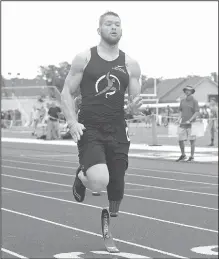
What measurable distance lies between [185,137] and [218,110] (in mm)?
13481

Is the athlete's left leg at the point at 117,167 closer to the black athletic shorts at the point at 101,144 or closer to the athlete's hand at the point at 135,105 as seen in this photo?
the black athletic shorts at the point at 101,144

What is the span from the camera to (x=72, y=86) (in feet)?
12.8

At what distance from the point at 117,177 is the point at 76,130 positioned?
15.5 inches

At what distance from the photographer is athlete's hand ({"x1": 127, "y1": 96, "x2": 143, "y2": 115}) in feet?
13.0

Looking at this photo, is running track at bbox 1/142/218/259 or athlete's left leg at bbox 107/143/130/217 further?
running track at bbox 1/142/218/259

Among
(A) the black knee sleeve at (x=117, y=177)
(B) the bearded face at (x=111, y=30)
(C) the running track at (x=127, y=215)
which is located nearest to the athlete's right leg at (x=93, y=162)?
(A) the black knee sleeve at (x=117, y=177)

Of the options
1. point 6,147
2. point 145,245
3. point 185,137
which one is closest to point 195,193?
point 185,137

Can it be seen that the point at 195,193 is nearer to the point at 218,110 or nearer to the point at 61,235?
the point at 61,235

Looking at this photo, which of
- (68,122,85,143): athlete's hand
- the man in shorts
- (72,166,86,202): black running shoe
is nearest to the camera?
(68,122,85,143): athlete's hand

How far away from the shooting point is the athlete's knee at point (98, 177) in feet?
12.8

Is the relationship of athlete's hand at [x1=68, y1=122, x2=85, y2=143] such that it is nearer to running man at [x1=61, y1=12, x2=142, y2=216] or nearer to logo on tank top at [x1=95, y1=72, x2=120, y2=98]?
running man at [x1=61, y1=12, x2=142, y2=216]

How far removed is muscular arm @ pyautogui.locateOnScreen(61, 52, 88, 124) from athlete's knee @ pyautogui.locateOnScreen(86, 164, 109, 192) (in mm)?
248

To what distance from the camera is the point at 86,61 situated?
3.87 meters

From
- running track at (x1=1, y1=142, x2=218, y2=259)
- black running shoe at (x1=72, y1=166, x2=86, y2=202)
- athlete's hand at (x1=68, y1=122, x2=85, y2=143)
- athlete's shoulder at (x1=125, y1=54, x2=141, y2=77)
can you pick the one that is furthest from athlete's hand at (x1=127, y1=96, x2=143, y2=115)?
running track at (x1=1, y1=142, x2=218, y2=259)
